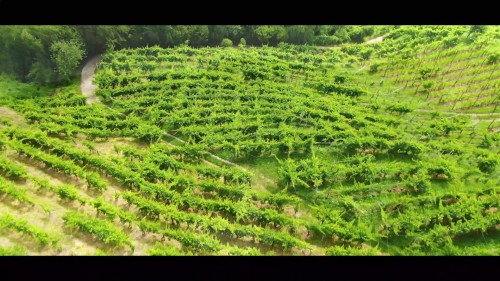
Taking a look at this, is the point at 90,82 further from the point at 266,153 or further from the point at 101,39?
the point at 266,153

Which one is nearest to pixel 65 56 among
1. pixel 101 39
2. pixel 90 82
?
pixel 90 82

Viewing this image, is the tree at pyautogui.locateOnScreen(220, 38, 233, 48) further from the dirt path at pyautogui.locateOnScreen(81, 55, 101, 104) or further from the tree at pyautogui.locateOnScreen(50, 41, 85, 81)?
the tree at pyautogui.locateOnScreen(50, 41, 85, 81)

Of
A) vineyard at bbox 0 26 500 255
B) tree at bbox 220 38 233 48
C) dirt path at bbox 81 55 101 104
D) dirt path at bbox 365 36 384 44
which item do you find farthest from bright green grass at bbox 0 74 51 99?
dirt path at bbox 365 36 384 44

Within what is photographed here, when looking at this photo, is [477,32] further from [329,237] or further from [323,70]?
[329,237]

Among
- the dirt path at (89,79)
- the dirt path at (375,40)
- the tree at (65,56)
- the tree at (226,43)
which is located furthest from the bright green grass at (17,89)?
the dirt path at (375,40)

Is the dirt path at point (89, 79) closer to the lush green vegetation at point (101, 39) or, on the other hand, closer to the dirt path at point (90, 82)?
the dirt path at point (90, 82)
